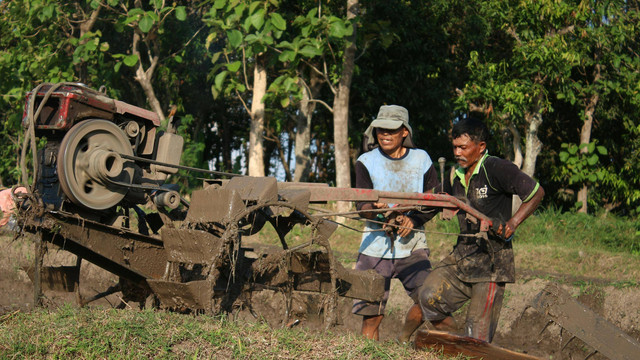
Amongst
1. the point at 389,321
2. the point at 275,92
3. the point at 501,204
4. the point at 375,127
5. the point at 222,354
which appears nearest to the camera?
the point at 222,354

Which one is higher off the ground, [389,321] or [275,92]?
[275,92]

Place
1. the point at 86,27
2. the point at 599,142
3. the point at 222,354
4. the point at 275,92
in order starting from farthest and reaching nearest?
the point at 599,142 → the point at 86,27 → the point at 275,92 → the point at 222,354

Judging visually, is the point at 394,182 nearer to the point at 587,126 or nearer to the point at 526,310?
the point at 526,310

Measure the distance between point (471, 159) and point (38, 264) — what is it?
10.8ft

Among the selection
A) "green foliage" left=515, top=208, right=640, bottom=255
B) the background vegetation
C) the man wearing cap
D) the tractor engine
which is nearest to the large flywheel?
the tractor engine

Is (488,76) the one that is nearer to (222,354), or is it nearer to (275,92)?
(275,92)

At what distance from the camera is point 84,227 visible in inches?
193

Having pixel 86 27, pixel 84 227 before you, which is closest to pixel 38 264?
pixel 84 227

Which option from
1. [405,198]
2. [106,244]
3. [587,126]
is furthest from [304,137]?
[405,198]

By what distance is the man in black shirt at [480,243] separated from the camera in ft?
15.1

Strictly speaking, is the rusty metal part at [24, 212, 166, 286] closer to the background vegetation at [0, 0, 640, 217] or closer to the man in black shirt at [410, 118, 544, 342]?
the man in black shirt at [410, 118, 544, 342]

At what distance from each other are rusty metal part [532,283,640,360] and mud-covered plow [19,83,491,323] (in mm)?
665

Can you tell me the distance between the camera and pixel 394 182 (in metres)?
5.25

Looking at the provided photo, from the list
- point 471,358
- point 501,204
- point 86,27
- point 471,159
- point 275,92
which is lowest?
point 471,358
